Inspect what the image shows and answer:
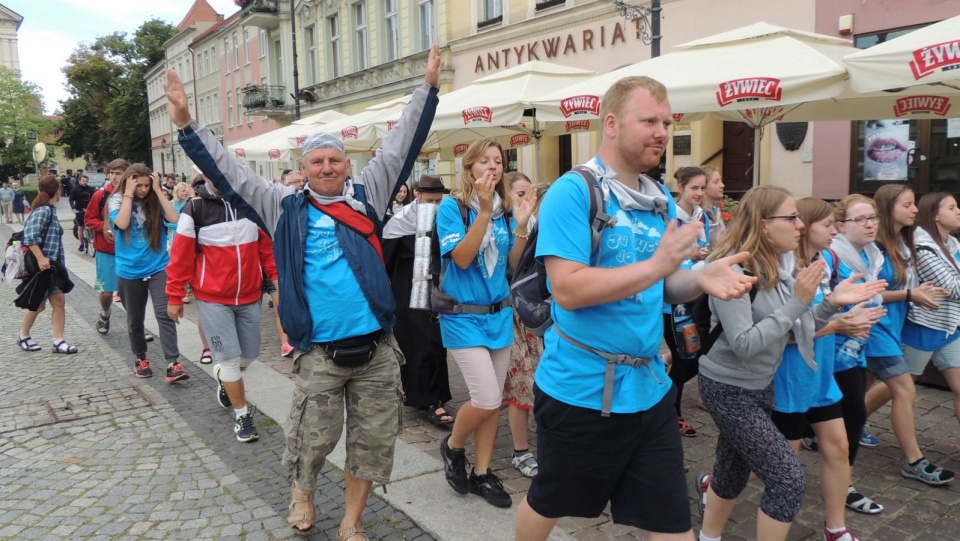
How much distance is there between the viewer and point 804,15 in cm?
1106

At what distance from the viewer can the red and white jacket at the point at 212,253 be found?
510 cm

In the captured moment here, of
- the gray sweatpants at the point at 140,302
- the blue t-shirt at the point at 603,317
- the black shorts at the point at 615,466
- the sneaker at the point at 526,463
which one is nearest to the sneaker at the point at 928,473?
the sneaker at the point at 526,463

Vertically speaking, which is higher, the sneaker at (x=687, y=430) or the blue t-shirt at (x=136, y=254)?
the blue t-shirt at (x=136, y=254)

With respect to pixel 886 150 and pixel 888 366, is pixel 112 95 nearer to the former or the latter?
pixel 886 150

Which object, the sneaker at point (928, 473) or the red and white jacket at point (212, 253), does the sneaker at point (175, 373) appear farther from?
the sneaker at point (928, 473)

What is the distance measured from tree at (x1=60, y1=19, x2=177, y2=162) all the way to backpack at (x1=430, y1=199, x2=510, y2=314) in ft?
238

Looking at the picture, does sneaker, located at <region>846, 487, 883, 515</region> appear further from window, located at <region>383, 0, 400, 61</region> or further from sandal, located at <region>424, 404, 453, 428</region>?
window, located at <region>383, 0, 400, 61</region>

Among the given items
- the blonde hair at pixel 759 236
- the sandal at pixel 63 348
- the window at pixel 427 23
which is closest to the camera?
the blonde hair at pixel 759 236

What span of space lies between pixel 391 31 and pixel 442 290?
2238cm

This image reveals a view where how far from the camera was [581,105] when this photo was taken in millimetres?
6473

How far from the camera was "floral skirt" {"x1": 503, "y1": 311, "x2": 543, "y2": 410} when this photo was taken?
436cm

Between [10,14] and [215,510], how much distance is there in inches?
3562

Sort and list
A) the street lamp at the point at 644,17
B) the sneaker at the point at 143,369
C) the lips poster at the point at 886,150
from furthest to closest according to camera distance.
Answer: the lips poster at the point at 886,150, the street lamp at the point at 644,17, the sneaker at the point at 143,369

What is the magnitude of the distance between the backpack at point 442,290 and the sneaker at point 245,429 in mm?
1842
